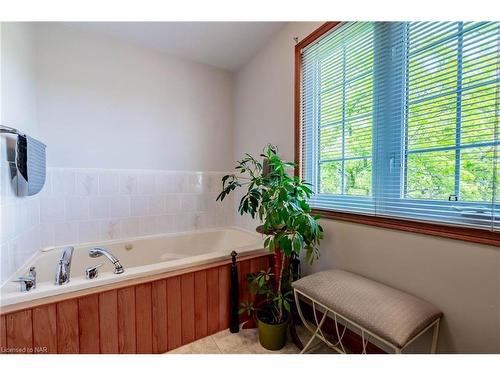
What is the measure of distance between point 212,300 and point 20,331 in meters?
0.97

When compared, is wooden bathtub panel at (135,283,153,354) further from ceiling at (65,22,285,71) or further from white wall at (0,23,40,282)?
ceiling at (65,22,285,71)

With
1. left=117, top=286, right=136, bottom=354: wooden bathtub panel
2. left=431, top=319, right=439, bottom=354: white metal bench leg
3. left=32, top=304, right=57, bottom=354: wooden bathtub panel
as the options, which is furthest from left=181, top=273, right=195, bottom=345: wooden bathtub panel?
left=431, top=319, right=439, bottom=354: white metal bench leg

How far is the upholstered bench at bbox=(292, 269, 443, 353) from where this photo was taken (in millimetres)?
845

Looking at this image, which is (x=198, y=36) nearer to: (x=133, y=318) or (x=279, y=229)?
(x=279, y=229)

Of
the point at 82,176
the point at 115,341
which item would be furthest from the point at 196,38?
the point at 115,341

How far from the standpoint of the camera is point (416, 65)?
1.10 m

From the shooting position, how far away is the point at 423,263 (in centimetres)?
104

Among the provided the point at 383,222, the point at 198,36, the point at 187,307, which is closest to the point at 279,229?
the point at 383,222

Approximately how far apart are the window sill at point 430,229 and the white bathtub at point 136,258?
0.82 metres

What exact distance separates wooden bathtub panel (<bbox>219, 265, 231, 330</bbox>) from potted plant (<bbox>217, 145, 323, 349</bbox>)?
0.14 m

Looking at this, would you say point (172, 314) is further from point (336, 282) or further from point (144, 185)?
point (144, 185)

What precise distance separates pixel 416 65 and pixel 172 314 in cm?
200

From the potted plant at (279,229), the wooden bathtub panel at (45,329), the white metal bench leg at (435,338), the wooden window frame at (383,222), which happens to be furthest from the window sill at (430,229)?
the wooden bathtub panel at (45,329)

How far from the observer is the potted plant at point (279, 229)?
1252 mm
